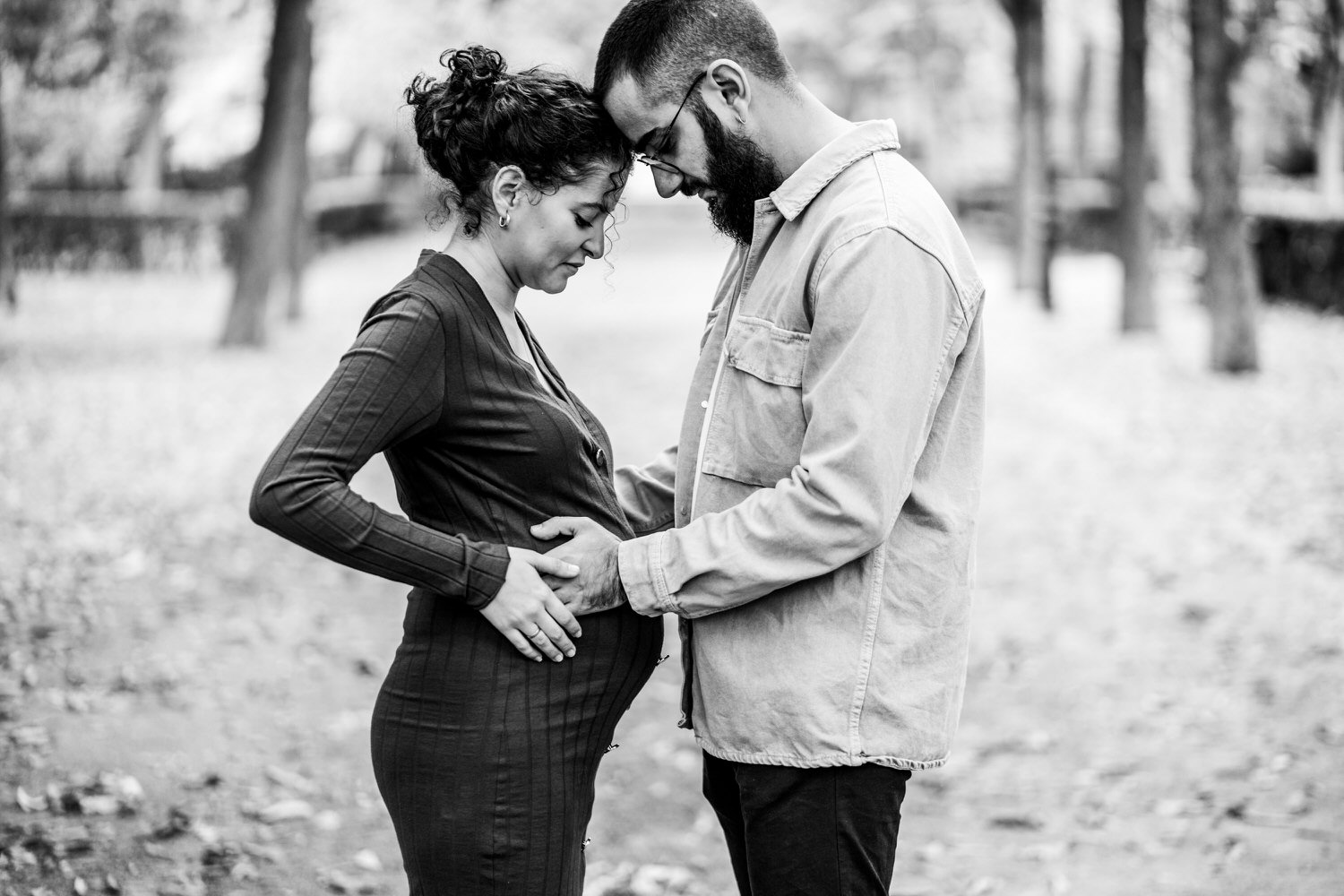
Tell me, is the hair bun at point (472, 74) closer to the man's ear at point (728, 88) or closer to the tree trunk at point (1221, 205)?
the man's ear at point (728, 88)

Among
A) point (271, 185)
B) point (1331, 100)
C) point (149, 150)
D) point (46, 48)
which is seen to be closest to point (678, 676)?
point (271, 185)

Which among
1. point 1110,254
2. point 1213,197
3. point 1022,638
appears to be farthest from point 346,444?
point 1110,254

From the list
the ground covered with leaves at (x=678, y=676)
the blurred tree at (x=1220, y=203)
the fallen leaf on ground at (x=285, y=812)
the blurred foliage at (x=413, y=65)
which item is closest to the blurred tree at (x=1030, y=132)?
the blurred foliage at (x=413, y=65)

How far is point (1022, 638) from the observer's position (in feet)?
23.0

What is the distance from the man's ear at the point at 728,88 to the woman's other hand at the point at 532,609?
88 cm

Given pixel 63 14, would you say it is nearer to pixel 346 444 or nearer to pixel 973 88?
pixel 346 444

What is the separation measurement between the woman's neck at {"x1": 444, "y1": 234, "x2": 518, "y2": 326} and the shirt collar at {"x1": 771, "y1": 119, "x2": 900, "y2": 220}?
1.72 feet

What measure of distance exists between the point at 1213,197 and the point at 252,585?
10342 mm

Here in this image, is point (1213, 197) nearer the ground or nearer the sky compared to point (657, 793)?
nearer the sky

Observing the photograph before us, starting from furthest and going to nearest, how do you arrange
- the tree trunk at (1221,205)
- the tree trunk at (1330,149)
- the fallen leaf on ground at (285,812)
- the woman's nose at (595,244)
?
the tree trunk at (1330,149) < the tree trunk at (1221,205) < the fallen leaf on ground at (285,812) < the woman's nose at (595,244)

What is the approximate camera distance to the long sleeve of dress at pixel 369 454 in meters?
2.20

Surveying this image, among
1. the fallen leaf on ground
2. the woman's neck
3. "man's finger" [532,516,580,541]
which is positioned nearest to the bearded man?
"man's finger" [532,516,580,541]

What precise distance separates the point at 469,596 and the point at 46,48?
21.4 m

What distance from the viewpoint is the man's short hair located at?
8.04 feet
